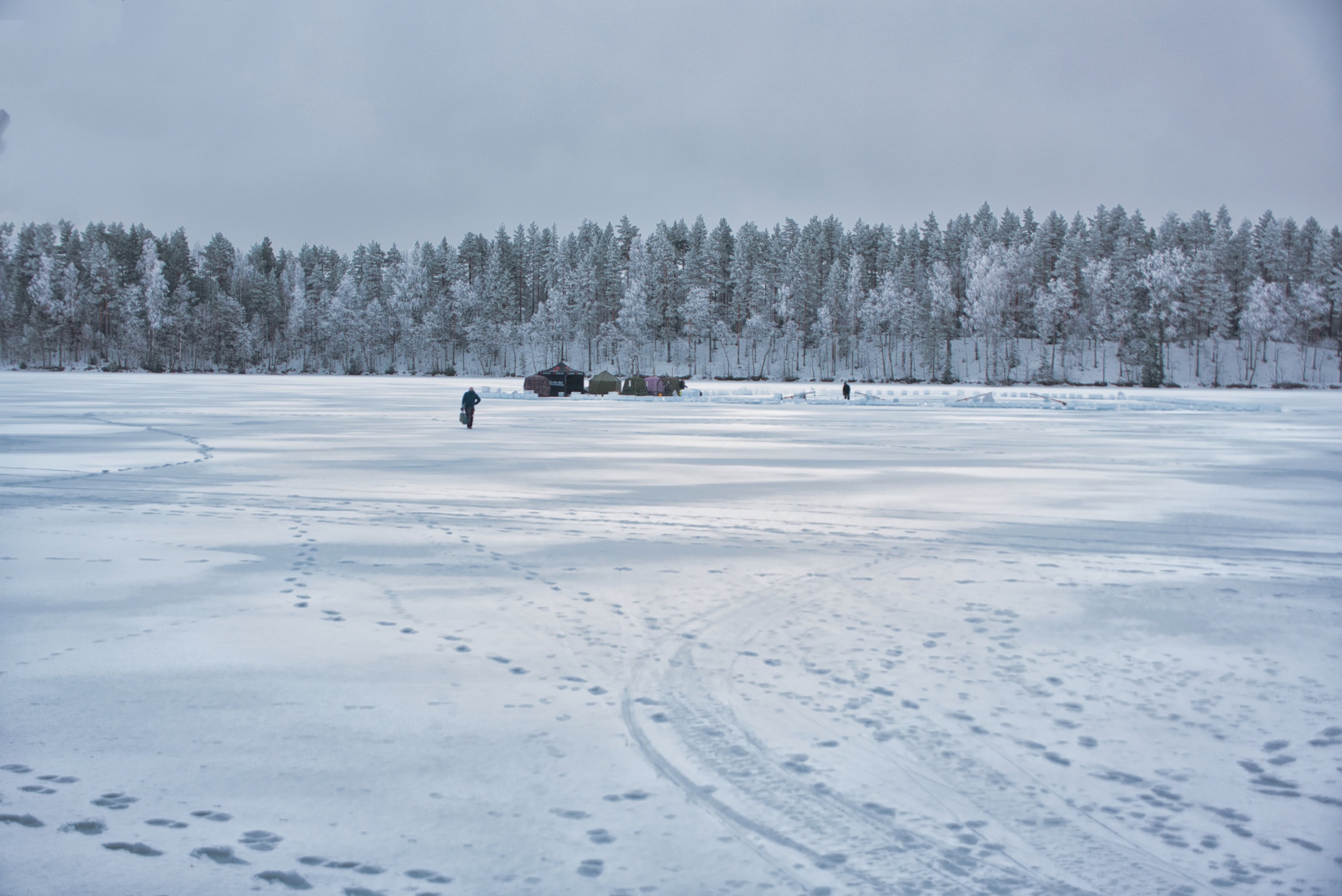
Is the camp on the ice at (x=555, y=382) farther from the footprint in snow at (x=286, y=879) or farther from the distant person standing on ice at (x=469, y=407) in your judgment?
the footprint in snow at (x=286, y=879)

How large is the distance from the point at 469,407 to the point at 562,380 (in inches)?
1153

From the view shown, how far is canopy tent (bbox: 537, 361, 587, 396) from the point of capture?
56.4 metres

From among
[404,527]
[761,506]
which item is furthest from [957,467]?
[404,527]

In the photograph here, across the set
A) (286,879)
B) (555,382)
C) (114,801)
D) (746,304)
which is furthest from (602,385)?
(746,304)

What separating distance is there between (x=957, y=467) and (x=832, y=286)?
102 meters

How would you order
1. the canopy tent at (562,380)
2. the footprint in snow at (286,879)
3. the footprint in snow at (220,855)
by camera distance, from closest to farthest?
the footprint in snow at (286,879), the footprint in snow at (220,855), the canopy tent at (562,380)

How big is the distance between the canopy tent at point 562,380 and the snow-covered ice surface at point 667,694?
43.2 m

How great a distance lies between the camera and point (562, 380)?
56781 mm

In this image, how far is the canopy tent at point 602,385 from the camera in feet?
194

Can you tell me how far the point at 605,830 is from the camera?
379cm

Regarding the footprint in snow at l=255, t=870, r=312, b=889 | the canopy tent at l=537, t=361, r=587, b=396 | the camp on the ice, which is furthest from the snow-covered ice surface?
the canopy tent at l=537, t=361, r=587, b=396

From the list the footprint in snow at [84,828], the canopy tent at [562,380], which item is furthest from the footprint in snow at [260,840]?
the canopy tent at [562,380]

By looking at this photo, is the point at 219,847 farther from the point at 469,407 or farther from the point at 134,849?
the point at 469,407

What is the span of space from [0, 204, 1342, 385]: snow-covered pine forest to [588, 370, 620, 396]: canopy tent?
52844 millimetres
